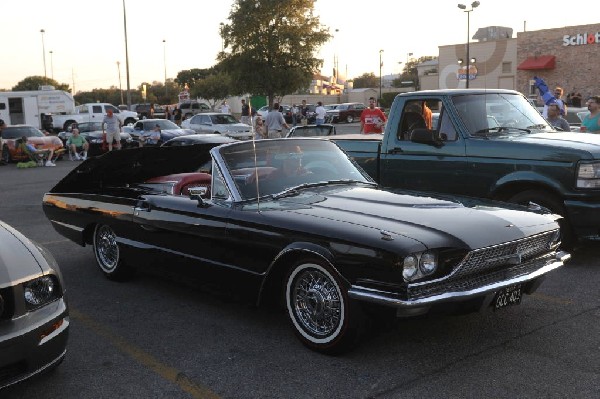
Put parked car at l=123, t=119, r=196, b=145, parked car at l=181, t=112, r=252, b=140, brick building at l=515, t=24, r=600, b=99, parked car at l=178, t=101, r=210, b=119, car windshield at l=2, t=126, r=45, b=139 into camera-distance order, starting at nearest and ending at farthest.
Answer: car windshield at l=2, t=126, r=45, b=139 < parked car at l=123, t=119, r=196, b=145 < parked car at l=181, t=112, r=252, b=140 < brick building at l=515, t=24, r=600, b=99 < parked car at l=178, t=101, r=210, b=119

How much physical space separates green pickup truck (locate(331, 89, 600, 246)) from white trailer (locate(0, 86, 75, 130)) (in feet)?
126

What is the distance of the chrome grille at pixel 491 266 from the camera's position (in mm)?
3768

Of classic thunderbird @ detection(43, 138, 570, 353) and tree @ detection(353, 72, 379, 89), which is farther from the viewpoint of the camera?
tree @ detection(353, 72, 379, 89)

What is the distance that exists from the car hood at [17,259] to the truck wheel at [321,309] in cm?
162

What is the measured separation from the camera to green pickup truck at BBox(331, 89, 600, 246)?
20.6ft

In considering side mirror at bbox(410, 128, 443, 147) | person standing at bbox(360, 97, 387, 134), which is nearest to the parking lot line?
side mirror at bbox(410, 128, 443, 147)

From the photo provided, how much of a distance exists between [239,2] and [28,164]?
2051cm

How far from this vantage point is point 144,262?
5.58m

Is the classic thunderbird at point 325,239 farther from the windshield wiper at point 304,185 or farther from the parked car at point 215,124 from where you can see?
the parked car at point 215,124

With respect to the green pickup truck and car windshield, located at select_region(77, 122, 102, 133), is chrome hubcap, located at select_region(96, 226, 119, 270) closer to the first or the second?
the green pickup truck

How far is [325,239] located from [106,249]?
3.12 m

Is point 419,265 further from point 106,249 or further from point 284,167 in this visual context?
point 106,249

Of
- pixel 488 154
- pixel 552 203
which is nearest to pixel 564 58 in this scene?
pixel 488 154

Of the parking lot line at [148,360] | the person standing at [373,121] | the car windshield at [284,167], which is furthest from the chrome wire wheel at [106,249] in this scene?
the person standing at [373,121]
